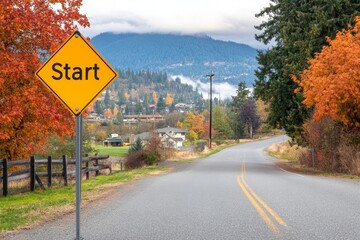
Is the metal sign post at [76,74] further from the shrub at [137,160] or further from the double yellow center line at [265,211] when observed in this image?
the shrub at [137,160]

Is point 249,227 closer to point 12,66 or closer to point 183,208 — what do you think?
point 183,208

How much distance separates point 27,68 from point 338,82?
14.1 m

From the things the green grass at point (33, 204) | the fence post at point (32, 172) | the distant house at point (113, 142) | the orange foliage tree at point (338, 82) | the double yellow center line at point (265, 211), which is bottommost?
the distant house at point (113, 142)

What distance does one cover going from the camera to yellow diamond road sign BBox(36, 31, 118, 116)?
7098 mm

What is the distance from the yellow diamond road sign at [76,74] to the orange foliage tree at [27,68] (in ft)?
26.2

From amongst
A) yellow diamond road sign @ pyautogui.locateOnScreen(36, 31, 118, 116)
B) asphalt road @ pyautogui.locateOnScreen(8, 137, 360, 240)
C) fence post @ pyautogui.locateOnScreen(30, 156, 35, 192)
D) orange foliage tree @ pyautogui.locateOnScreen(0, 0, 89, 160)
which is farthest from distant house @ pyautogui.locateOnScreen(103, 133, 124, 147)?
yellow diamond road sign @ pyautogui.locateOnScreen(36, 31, 118, 116)

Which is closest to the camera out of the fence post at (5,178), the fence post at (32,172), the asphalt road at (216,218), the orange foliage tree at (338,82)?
the asphalt road at (216,218)

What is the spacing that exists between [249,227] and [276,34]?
32451mm

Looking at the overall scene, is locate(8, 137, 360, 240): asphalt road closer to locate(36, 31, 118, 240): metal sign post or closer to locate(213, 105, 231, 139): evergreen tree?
locate(36, 31, 118, 240): metal sign post

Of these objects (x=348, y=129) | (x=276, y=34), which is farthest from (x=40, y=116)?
(x=276, y=34)

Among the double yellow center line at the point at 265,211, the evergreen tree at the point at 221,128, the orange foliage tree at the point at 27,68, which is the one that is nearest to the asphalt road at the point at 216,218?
the double yellow center line at the point at 265,211

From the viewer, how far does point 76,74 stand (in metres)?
7.17

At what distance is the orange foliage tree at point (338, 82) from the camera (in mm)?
21281

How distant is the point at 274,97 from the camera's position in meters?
32.1
